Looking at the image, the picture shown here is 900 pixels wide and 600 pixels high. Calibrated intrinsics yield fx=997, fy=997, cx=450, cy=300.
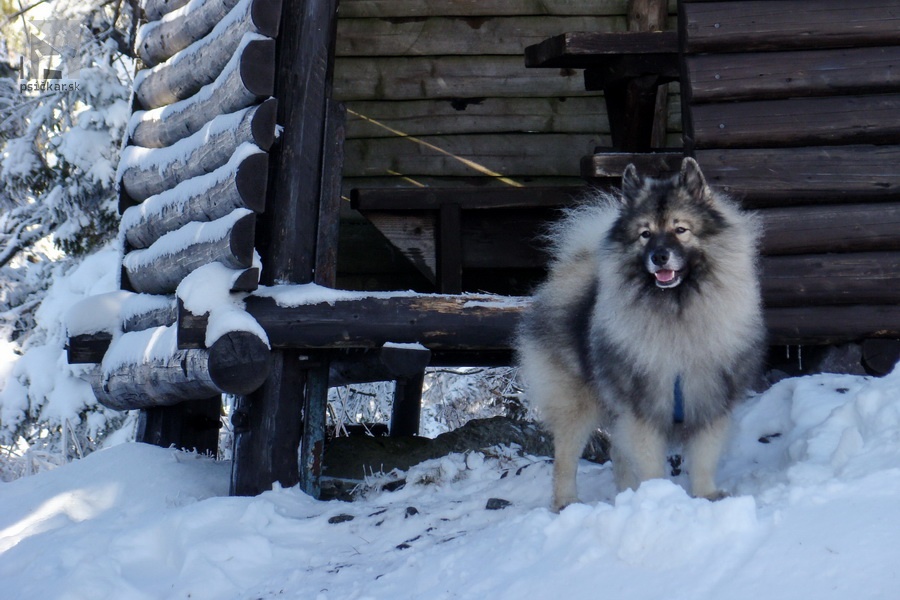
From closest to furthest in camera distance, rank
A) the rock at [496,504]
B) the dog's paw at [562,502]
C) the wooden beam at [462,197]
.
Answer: the dog's paw at [562,502] → the rock at [496,504] → the wooden beam at [462,197]

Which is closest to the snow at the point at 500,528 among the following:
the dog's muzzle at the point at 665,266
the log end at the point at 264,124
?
the dog's muzzle at the point at 665,266

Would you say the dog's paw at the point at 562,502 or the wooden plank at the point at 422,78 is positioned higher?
the wooden plank at the point at 422,78

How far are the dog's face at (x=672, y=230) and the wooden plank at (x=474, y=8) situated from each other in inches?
180

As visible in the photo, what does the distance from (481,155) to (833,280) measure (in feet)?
12.1

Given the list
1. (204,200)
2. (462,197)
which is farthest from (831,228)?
(204,200)

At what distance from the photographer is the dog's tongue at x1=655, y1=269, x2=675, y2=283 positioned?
13.0ft

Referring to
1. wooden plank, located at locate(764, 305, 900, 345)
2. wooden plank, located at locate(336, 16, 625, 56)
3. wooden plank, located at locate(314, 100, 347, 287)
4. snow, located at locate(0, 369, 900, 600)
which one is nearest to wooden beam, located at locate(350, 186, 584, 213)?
wooden plank, located at locate(314, 100, 347, 287)

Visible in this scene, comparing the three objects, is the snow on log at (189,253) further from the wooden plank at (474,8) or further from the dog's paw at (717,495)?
the wooden plank at (474,8)

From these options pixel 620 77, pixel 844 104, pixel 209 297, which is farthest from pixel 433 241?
pixel 844 104

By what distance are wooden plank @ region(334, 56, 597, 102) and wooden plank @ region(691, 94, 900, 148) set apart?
302cm

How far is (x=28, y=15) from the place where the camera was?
11633 mm

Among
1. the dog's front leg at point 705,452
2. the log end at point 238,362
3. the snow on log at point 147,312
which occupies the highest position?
the snow on log at point 147,312

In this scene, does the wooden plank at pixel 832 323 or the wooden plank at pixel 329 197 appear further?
the wooden plank at pixel 329 197

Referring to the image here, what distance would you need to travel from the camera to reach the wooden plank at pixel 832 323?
5.34 metres
